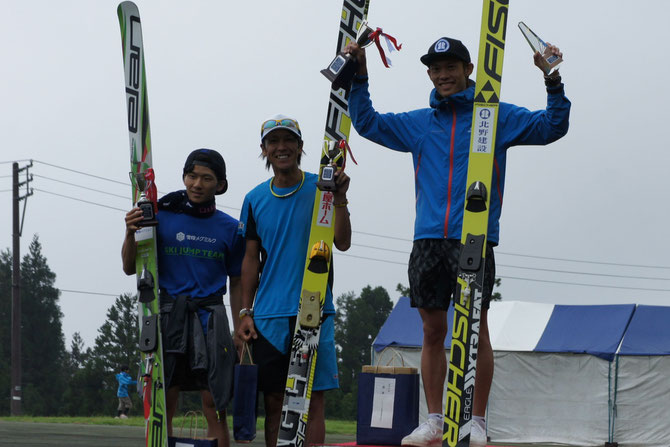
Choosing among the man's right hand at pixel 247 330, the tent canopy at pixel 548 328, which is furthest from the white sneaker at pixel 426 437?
the tent canopy at pixel 548 328

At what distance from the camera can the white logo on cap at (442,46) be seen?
450 centimetres

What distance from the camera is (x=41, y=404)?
63.3m

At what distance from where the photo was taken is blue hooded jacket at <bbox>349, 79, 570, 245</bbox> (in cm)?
438

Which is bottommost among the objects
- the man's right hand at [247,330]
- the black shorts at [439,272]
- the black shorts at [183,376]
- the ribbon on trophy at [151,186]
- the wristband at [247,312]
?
the black shorts at [183,376]

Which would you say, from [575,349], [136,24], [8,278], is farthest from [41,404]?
[136,24]

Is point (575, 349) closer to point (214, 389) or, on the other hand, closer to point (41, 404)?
point (214, 389)

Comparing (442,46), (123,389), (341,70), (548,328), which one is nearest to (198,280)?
(341,70)

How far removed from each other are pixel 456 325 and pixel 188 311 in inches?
56.5

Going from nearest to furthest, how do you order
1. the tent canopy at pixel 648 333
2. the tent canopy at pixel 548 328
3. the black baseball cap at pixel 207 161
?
the black baseball cap at pixel 207 161, the tent canopy at pixel 648 333, the tent canopy at pixel 548 328

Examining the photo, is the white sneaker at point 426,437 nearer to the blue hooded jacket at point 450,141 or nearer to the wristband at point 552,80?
the blue hooded jacket at point 450,141

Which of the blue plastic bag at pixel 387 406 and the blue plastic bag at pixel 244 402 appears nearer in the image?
the blue plastic bag at pixel 244 402

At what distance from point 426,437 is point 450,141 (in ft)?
4.96

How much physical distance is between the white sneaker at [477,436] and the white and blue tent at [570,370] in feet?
43.7

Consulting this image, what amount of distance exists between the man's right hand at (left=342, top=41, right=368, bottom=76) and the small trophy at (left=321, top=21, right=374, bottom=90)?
19 millimetres
